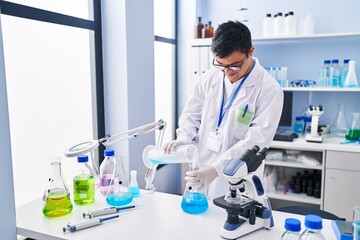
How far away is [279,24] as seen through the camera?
10.1 feet

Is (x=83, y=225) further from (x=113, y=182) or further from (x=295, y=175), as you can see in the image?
(x=295, y=175)

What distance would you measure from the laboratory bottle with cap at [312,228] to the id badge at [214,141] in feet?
2.43

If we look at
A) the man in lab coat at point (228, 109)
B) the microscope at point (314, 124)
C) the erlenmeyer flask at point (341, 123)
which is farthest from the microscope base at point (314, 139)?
the man in lab coat at point (228, 109)

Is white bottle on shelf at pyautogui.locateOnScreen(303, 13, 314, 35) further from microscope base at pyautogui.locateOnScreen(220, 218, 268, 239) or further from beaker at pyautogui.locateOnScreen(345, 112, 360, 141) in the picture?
microscope base at pyautogui.locateOnScreen(220, 218, 268, 239)

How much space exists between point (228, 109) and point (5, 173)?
1.09 meters

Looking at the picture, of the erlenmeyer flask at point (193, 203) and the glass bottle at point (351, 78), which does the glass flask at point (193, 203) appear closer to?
the erlenmeyer flask at point (193, 203)

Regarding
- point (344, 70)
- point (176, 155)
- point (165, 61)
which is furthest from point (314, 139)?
point (176, 155)

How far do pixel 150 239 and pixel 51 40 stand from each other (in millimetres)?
1308

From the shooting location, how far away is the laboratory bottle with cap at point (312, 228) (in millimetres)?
924

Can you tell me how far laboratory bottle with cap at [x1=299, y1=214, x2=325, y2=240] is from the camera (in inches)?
36.4

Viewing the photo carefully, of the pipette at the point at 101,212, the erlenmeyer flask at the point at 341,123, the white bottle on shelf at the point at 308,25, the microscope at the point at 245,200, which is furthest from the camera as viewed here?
the erlenmeyer flask at the point at 341,123

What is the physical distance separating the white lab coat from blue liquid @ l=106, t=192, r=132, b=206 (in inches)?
16.8

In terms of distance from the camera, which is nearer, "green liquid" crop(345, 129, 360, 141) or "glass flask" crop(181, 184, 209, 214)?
"glass flask" crop(181, 184, 209, 214)

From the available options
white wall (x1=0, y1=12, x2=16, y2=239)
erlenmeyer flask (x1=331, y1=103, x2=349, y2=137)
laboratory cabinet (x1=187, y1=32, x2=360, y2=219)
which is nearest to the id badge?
white wall (x1=0, y1=12, x2=16, y2=239)
